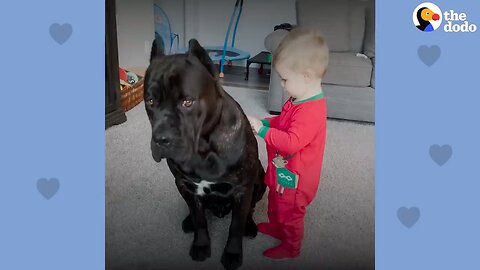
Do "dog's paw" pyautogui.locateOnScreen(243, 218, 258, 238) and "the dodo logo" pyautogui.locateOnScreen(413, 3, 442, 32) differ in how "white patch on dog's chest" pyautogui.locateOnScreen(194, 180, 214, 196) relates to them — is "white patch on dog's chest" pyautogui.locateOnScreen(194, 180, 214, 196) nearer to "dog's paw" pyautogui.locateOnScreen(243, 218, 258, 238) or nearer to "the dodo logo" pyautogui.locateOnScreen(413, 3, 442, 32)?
"dog's paw" pyautogui.locateOnScreen(243, 218, 258, 238)

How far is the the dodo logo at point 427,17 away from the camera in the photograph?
26.5 inches

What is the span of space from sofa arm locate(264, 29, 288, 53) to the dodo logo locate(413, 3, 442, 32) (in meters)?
0.25

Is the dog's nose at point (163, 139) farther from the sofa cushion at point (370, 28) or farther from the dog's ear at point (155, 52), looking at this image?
the sofa cushion at point (370, 28)

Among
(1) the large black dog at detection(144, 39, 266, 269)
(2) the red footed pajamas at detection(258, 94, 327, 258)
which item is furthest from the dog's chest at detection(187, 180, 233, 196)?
(2) the red footed pajamas at detection(258, 94, 327, 258)

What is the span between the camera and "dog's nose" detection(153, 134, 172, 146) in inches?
29.5

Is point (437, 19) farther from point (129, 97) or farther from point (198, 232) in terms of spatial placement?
point (129, 97)

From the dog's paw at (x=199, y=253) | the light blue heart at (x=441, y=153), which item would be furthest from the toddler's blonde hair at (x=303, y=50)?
the dog's paw at (x=199, y=253)

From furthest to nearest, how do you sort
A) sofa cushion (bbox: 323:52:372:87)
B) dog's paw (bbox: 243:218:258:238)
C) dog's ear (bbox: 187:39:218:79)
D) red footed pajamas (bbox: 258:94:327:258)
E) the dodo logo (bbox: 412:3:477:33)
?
dog's paw (bbox: 243:218:258:238) < sofa cushion (bbox: 323:52:372:87) < red footed pajamas (bbox: 258:94:327:258) < dog's ear (bbox: 187:39:218:79) < the dodo logo (bbox: 412:3:477:33)

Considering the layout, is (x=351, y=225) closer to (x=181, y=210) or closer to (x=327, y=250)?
(x=327, y=250)

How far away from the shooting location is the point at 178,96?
745mm
